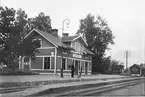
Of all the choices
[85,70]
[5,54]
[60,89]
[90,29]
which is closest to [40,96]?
[60,89]

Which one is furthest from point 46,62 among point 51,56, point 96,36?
point 96,36

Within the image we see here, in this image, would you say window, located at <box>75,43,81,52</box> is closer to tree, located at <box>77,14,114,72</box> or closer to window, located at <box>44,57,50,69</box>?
window, located at <box>44,57,50,69</box>

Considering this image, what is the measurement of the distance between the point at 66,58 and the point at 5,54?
1540 centimetres

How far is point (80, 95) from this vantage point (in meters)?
12.5

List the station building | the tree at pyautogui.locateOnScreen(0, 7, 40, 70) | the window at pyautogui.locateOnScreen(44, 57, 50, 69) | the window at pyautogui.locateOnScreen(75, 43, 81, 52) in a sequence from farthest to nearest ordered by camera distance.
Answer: the window at pyautogui.locateOnScreen(75, 43, 81, 52), the window at pyautogui.locateOnScreen(44, 57, 50, 69), the station building, the tree at pyautogui.locateOnScreen(0, 7, 40, 70)

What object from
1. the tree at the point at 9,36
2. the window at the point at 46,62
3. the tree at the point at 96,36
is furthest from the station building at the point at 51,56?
the tree at the point at 96,36

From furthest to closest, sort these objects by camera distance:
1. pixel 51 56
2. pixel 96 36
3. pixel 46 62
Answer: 1. pixel 96 36
2. pixel 46 62
3. pixel 51 56

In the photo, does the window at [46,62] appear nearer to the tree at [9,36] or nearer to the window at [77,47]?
the window at [77,47]

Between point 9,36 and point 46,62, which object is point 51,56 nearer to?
point 46,62

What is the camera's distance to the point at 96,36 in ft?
203

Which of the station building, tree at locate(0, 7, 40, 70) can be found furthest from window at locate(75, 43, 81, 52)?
tree at locate(0, 7, 40, 70)

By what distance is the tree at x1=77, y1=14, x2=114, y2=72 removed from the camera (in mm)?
60688

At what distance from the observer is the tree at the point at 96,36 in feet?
199

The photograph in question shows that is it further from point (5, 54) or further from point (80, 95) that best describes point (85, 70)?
point (80, 95)
